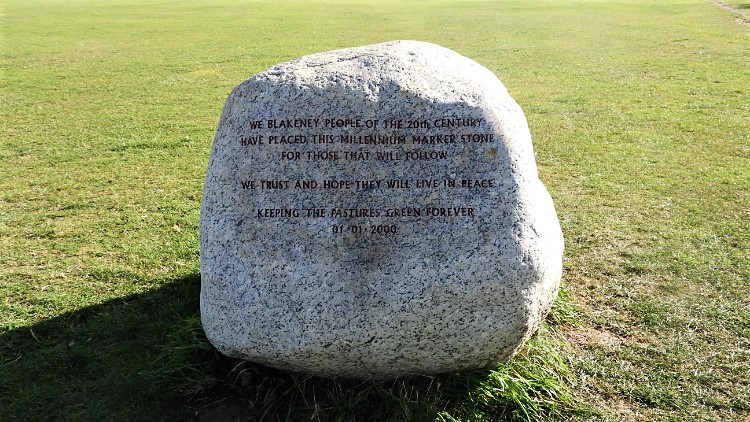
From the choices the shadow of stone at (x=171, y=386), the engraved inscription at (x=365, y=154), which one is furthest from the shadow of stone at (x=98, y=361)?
the engraved inscription at (x=365, y=154)

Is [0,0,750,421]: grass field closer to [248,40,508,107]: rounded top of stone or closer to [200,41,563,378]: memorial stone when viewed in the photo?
[200,41,563,378]: memorial stone

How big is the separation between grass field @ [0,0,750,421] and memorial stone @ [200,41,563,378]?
41 cm

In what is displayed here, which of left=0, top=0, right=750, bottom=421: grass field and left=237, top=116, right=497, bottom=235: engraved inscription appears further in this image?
left=0, top=0, right=750, bottom=421: grass field

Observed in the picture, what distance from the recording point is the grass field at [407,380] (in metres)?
4.37

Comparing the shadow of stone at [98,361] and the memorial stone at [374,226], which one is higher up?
the memorial stone at [374,226]

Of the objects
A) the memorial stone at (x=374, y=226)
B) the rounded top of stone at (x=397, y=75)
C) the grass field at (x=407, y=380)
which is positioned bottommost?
the grass field at (x=407, y=380)

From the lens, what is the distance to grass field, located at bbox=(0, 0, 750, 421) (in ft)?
14.3

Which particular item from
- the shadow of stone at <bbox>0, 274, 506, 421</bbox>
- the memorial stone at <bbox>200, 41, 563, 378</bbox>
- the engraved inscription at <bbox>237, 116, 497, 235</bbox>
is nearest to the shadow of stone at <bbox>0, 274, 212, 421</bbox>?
the shadow of stone at <bbox>0, 274, 506, 421</bbox>

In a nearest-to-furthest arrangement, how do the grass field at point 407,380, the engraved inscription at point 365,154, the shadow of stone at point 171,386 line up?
1. the engraved inscription at point 365,154
2. the shadow of stone at point 171,386
3. the grass field at point 407,380

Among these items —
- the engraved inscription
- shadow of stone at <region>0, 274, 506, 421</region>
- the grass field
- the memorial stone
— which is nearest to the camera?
the memorial stone

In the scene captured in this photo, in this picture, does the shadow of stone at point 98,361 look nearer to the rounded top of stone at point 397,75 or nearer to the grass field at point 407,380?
the grass field at point 407,380

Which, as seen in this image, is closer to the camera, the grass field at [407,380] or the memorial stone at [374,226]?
the memorial stone at [374,226]

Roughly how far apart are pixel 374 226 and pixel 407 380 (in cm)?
109

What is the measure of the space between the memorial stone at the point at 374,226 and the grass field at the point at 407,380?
15.9 inches
